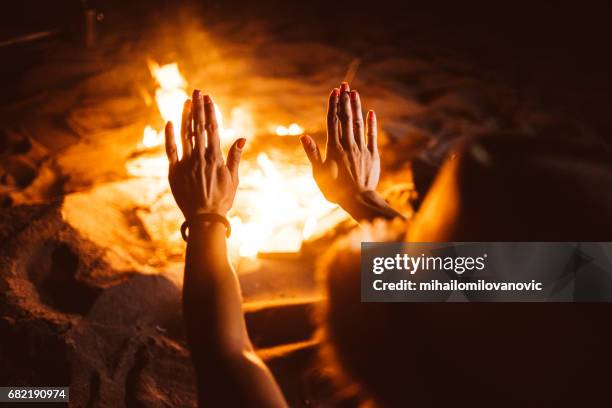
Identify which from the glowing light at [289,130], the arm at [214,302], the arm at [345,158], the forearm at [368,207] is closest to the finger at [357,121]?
the arm at [345,158]

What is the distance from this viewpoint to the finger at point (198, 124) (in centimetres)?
182

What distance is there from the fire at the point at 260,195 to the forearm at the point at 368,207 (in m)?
0.83

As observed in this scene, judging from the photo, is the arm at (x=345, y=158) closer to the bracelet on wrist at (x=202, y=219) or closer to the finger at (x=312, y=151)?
the finger at (x=312, y=151)

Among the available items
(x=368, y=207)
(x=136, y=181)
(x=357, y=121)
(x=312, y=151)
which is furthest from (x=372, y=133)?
(x=136, y=181)

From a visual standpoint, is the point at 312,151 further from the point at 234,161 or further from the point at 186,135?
the point at 186,135

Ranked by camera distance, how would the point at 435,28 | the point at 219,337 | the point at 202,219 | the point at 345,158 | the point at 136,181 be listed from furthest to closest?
the point at 435,28
the point at 136,181
the point at 345,158
the point at 202,219
the point at 219,337

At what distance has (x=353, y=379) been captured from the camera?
1.25 m

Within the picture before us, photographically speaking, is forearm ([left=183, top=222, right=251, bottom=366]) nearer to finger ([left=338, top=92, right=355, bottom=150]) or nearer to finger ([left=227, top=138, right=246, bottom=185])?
finger ([left=227, top=138, right=246, bottom=185])

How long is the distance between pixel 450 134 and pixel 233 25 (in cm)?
313

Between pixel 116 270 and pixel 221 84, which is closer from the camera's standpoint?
pixel 116 270

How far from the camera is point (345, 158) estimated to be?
7.14ft

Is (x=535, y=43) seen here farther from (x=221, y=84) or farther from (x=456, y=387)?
(x=456, y=387)

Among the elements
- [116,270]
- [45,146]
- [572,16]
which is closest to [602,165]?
[116,270]

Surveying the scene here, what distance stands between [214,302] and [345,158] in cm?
104
